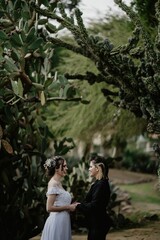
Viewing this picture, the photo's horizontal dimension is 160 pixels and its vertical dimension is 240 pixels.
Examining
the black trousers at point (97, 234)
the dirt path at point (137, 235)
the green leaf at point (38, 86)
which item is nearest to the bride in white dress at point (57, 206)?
the black trousers at point (97, 234)

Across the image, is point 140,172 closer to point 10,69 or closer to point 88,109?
point 88,109

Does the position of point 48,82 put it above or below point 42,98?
above

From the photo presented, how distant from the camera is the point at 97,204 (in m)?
4.83

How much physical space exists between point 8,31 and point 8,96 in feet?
2.98

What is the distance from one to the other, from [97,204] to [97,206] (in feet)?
0.07

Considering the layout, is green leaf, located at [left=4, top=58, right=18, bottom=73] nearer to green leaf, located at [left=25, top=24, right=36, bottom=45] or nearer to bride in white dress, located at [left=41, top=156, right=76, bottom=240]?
green leaf, located at [left=25, top=24, right=36, bottom=45]

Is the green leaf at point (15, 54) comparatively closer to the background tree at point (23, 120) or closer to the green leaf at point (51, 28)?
the background tree at point (23, 120)

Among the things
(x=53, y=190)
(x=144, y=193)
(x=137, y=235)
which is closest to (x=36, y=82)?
(x=53, y=190)

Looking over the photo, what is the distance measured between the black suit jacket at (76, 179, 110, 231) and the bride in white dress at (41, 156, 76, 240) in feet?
0.57

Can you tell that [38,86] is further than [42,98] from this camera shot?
Yes

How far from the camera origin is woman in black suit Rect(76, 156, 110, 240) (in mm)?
4828

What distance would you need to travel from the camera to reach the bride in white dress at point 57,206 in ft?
16.1

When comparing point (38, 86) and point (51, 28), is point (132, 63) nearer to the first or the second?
point (38, 86)

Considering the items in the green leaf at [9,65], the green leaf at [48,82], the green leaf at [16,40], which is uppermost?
the green leaf at [16,40]
